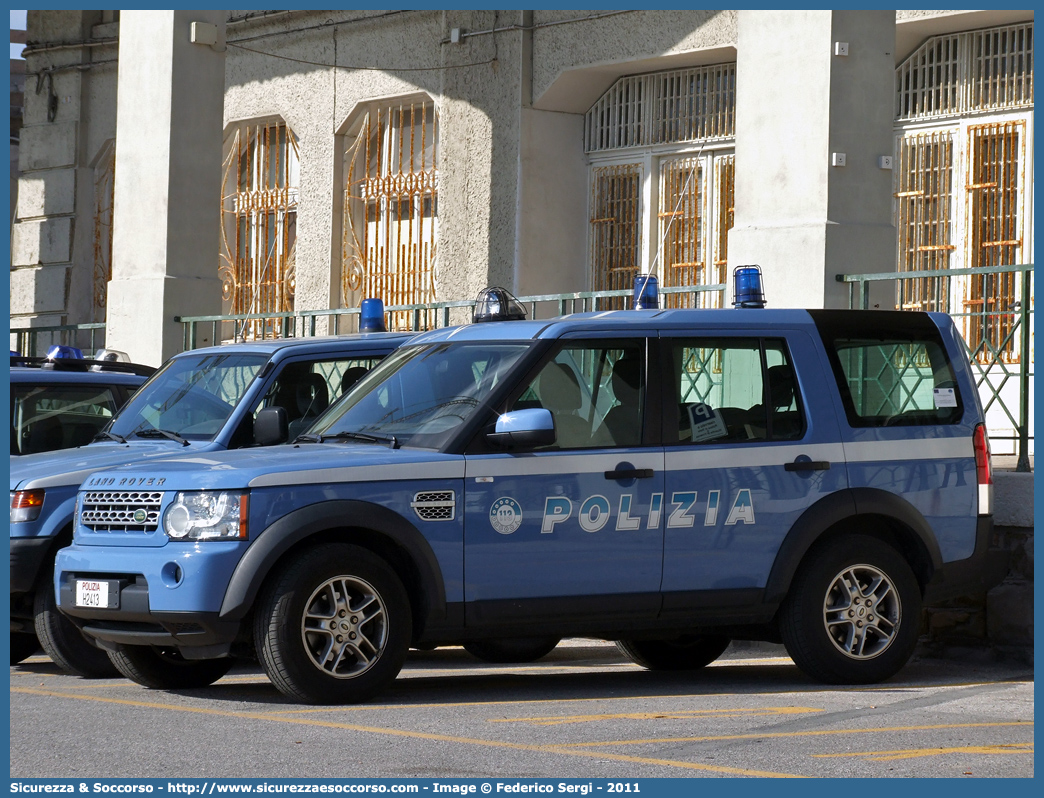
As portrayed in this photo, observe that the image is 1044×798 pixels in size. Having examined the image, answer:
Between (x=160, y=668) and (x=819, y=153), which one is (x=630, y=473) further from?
(x=819, y=153)

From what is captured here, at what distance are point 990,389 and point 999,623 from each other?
1671mm

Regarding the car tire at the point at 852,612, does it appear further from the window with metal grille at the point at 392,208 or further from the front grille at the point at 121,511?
the window with metal grille at the point at 392,208

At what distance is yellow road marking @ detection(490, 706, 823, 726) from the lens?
733cm

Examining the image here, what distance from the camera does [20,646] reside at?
10.2 m

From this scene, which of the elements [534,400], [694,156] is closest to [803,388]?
[534,400]

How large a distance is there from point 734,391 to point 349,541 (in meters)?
2.19

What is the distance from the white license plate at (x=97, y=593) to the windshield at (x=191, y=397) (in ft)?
6.21

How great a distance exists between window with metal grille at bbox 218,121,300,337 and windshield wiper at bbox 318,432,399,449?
12.2m

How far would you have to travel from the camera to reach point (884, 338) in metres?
9.01

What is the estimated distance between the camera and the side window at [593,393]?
8.17 metres

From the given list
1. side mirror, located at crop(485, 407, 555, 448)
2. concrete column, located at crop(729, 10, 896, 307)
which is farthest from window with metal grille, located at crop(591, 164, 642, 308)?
side mirror, located at crop(485, 407, 555, 448)

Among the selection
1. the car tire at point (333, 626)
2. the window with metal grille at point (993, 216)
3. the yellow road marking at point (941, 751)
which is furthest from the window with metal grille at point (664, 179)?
the yellow road marking at point (941, 751)

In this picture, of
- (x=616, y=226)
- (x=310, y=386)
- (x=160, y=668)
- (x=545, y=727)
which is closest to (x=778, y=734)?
(x=545, y=727)
